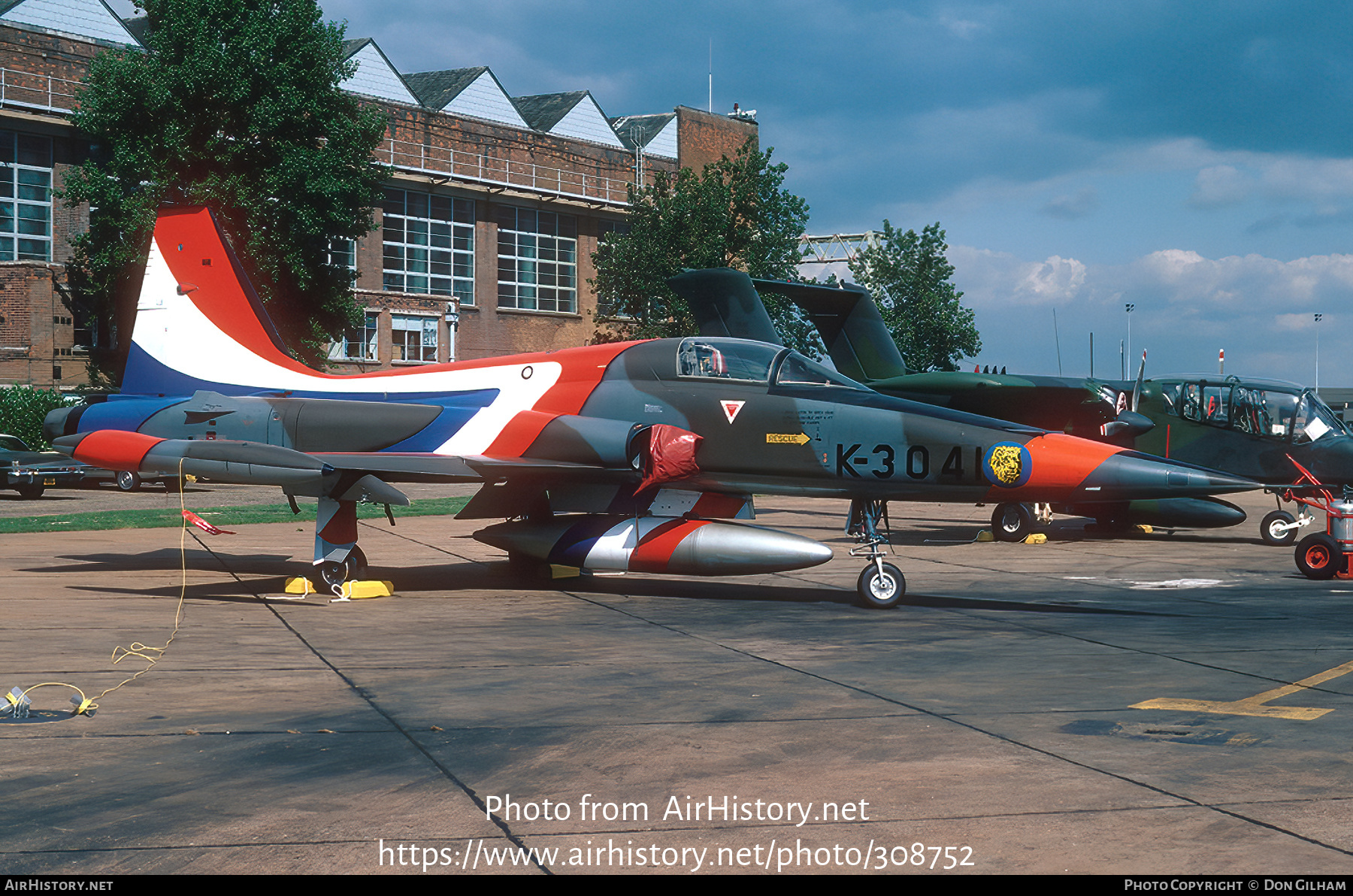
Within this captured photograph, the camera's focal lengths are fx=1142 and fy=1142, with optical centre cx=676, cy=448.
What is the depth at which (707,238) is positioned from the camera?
5488 centimetres

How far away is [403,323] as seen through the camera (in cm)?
6100

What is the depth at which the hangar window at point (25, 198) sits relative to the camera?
159 ft

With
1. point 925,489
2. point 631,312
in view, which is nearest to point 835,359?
point 925,489

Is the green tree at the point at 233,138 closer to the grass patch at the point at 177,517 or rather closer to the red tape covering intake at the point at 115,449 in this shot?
the grass patch at the point at 177,517

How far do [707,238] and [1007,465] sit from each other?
43.8 m

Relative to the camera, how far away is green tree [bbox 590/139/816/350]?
180 feet

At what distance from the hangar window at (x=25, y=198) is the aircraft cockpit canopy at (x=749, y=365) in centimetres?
4459

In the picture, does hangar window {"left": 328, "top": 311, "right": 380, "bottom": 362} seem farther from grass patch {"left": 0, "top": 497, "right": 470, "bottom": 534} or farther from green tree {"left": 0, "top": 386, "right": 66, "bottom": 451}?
grass patch {"left": 0, "top": 497, "right": 470, "bottom": 534}

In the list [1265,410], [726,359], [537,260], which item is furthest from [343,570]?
[537,260]

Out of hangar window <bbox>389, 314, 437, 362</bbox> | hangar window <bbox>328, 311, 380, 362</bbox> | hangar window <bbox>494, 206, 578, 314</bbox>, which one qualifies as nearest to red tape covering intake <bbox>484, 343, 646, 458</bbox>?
hangar window <bbox>328, 311, 380, 362</bbox>

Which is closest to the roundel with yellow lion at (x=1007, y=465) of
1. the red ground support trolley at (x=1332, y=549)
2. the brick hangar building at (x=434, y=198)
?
the red ground support trolley at (x=1332, y=549)

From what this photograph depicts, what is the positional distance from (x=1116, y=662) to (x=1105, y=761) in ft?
11.3

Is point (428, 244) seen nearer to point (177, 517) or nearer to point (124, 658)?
point (177, 517)

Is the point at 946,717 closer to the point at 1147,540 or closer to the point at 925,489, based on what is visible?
the point at 925,489
